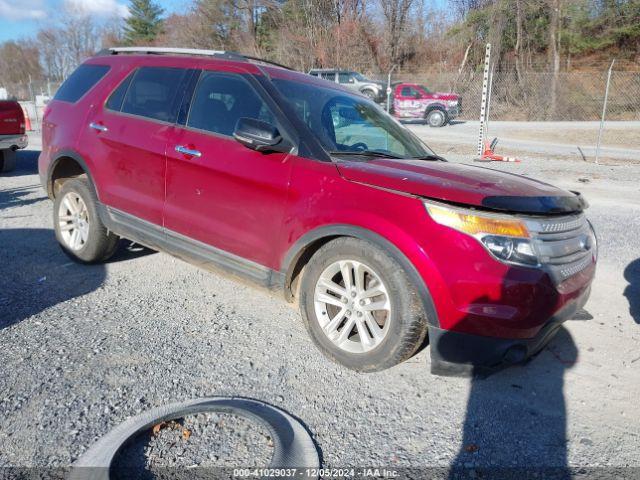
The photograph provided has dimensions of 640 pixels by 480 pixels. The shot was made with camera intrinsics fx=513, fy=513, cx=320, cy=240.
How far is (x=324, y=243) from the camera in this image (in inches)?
129

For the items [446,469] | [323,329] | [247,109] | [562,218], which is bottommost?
[446,469]

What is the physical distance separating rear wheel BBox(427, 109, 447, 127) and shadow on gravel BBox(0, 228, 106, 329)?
21.0 metres

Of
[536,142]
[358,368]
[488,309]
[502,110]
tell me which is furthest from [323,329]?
[502,110]

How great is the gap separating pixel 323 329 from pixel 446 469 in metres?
1.16

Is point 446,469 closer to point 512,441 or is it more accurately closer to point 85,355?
point 512,441

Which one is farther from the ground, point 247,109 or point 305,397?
point 247,109

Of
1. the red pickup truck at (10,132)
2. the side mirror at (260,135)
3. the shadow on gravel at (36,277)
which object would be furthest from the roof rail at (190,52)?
the red pickup truck at (10,132)

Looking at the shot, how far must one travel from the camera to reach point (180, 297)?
4238mm

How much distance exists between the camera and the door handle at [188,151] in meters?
3.69

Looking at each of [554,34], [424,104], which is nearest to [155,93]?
[424,104]

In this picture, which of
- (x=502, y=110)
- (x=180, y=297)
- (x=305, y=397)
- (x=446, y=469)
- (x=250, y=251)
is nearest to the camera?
(x=446, y=469)

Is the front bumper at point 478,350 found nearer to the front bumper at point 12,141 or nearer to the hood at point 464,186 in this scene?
the hood at point 464,186

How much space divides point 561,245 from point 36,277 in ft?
13.6

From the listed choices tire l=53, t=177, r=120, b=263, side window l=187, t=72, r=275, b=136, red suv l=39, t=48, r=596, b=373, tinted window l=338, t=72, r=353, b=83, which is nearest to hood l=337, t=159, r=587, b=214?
red suv l=39, t=48, r=596, b=373
